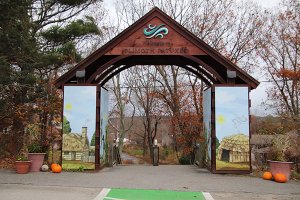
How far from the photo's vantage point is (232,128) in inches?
494

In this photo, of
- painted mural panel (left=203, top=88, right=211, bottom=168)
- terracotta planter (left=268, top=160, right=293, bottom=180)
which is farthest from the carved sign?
terracotta planter (left=268, top=160, right=293, bottom=180)

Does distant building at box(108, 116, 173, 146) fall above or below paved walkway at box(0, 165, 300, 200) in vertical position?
above

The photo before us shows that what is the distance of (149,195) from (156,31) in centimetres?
647

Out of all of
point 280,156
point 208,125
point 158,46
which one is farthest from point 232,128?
point 158,46

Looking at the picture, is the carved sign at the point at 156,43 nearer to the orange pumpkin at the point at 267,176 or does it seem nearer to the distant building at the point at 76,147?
the distant building at the point at 76,147

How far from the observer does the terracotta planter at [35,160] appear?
12.4 m

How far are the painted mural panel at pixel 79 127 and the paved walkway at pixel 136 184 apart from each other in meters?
0.68

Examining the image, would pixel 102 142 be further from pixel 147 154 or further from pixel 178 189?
pixel 147 154

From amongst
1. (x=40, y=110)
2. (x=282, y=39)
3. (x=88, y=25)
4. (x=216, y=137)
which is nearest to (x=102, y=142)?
(x=216, y=137)

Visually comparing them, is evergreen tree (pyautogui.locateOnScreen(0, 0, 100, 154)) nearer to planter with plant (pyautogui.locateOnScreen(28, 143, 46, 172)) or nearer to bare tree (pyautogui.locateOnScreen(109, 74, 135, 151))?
planter with plant (pyautogui.locateOnScreen(28, 143, 46, 172))

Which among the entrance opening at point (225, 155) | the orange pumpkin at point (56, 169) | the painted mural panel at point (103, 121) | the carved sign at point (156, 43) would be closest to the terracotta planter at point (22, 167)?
the orange pumpkin at point (56, 169)

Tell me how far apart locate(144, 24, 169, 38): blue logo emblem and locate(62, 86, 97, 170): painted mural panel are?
2.85 m

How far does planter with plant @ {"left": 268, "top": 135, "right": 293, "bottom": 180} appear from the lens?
11.1 metres

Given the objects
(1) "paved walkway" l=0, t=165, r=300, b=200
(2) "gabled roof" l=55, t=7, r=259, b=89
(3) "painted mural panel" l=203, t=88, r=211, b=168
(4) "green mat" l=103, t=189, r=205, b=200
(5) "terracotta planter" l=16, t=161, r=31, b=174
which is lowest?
(4) "green mat" l=103, t=189, r=205, b=200
